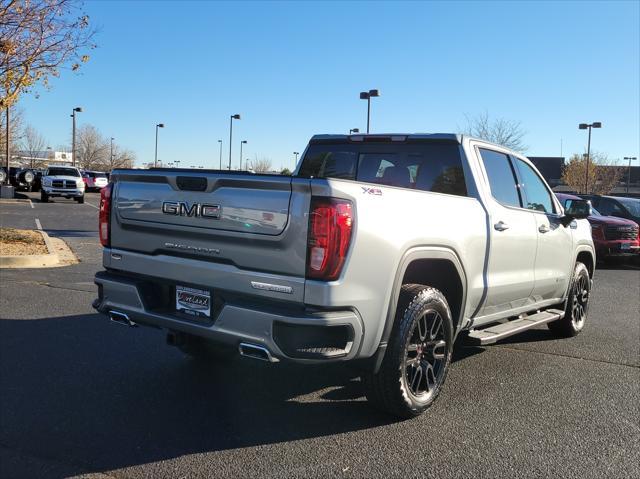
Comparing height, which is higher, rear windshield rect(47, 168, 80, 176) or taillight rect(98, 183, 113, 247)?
rear windshield rect(47, 168, 80, 176)

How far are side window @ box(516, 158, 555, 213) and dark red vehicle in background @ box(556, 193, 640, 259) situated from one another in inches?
321

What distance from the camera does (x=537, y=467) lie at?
3381 mm

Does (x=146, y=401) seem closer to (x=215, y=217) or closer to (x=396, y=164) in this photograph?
(x=215, y=217)

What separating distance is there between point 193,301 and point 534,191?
146 inches

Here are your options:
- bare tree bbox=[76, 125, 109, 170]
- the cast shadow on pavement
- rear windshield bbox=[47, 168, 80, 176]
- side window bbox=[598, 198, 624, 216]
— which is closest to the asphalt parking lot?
the cast shadow on pavement

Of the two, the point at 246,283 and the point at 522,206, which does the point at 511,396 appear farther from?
the point at 246,283

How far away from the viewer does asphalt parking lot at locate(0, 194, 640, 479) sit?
3324 millimetres

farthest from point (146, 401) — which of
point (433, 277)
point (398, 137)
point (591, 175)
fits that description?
point (591, 175)

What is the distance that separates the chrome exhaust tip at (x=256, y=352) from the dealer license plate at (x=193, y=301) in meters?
0.38

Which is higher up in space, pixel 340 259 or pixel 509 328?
pixel 340 259

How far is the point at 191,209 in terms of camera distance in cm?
376

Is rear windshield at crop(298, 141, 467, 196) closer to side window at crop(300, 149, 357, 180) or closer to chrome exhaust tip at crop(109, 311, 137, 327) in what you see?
side window at crop(300, 149, 357, 180)

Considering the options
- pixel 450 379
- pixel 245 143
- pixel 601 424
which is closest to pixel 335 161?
pixel 450 379

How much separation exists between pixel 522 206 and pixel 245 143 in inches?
2669
